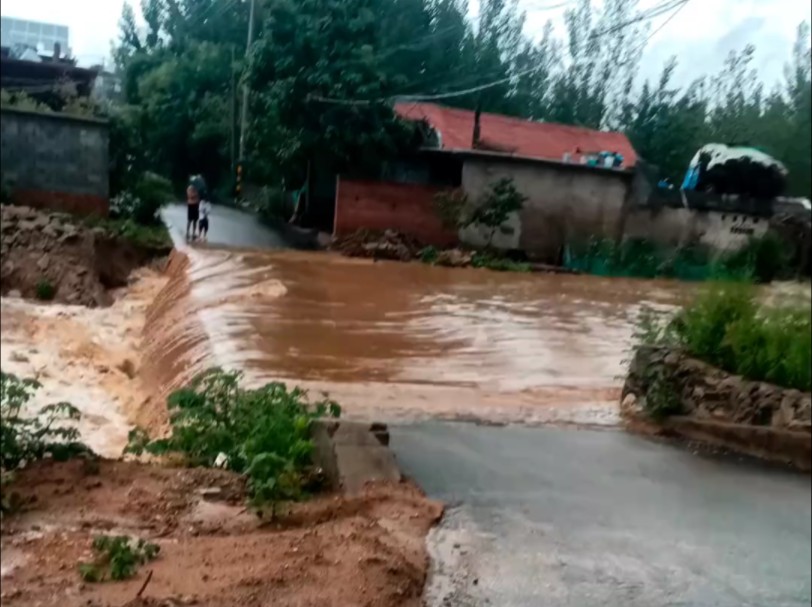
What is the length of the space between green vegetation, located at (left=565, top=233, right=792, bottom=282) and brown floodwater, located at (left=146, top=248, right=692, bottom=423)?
0.18 metres

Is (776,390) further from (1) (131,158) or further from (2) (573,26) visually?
(1) (131,158)

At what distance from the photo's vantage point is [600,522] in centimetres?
403

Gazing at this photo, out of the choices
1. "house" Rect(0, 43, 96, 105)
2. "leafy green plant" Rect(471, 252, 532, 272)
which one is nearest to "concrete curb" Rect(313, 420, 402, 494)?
"house" Rect(0, 43, 96, 105)

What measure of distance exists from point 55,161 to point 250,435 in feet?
26.5

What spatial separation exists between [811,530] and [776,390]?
1319 millimetres

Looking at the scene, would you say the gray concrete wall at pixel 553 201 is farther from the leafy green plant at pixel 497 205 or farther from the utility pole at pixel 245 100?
the utility pole at pixel 245 100

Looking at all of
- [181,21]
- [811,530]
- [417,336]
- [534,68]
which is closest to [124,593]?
[181,21]

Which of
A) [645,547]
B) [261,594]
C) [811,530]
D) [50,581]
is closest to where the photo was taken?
[261,594]

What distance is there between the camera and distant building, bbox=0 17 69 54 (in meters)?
2.43

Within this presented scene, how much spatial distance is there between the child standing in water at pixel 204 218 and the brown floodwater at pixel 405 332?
357 mm

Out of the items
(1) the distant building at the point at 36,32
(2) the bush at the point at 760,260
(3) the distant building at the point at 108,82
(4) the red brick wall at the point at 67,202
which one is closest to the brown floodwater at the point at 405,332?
(2) the bush at the point at 760,260

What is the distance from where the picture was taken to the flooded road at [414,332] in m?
6.46

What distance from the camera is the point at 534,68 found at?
6.77ft

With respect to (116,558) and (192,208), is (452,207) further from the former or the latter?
(116,558)
